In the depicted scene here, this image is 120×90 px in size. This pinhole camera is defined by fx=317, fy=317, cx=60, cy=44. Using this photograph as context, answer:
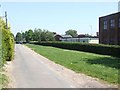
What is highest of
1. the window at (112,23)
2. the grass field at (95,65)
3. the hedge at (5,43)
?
the window at (112,23)

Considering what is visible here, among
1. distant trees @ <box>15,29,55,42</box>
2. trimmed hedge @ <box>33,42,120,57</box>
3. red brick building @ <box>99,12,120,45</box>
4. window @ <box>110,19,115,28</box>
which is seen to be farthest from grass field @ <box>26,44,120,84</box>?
distant trees @ <box>15,29,55,42</box>

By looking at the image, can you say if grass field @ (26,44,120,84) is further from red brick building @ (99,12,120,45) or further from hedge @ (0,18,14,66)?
red brick building @ (99,12,120,45)

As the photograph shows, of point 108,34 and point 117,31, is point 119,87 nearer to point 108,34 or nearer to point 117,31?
point 117,31

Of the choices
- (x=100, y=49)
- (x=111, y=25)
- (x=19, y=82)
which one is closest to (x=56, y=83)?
(x=19, y=82)

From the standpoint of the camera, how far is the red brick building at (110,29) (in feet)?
187

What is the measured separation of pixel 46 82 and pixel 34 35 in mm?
126239

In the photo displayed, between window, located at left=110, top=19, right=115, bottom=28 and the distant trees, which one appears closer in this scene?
window, located at left=110, top=19, right=115, bottom=28

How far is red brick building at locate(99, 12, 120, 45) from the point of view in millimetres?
56875

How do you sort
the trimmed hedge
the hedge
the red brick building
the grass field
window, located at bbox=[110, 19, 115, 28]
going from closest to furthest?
1. the grass field
2. the hedge
3. the trimmed hedge
4. the red brick building
5. window, located at bbox=[110, 19, 115, 28]

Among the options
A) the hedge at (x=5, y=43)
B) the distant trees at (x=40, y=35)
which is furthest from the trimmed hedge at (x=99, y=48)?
the distant trees at (x=40, y=35)

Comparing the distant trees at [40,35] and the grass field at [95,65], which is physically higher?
the distant trees at [40,35]

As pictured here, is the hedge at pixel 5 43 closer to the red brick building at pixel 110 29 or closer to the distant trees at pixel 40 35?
the red brick building at pixel 110 29

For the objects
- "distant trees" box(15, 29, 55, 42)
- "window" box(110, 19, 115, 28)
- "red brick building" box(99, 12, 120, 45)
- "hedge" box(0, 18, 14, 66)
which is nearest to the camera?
"hedge" box(0, 18, 14, 66)

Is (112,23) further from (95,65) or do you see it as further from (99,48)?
(95,65)
